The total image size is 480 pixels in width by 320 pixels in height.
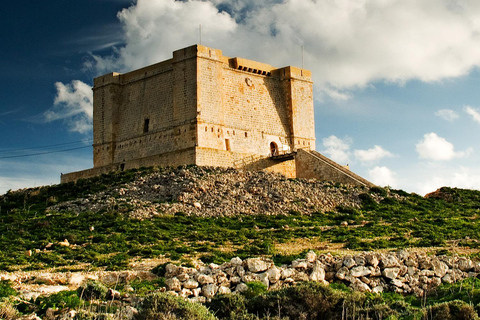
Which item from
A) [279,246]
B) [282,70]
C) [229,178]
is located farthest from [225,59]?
[279,246]

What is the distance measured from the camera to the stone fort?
36875mm

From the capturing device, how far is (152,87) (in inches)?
1566

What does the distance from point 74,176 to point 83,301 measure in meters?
27.2

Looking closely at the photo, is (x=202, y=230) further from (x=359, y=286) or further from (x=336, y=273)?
(x=359, y=286)

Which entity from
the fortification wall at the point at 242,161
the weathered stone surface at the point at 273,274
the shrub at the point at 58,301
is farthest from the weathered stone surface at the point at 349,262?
the fortification wall at the point at 242,161

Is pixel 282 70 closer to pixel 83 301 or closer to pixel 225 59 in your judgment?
pixel 225 59

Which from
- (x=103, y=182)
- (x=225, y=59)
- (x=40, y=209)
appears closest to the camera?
(x=40, y=209)

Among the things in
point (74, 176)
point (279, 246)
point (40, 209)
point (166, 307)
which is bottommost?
point (166, 307)

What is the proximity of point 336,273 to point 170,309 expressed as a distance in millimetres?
5364

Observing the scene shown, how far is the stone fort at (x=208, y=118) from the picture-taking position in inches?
1452

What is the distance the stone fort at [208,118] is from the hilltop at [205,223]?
2.61 metres

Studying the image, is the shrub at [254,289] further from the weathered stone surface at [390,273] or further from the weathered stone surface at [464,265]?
the weathered stone surface at [464,265]

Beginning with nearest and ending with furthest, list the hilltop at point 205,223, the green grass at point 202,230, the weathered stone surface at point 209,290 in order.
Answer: the weathered stone surface at point 209,290, the hilltop at point 205,223, the green grass at point 202,230

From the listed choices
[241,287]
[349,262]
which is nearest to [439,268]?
[349,262]
